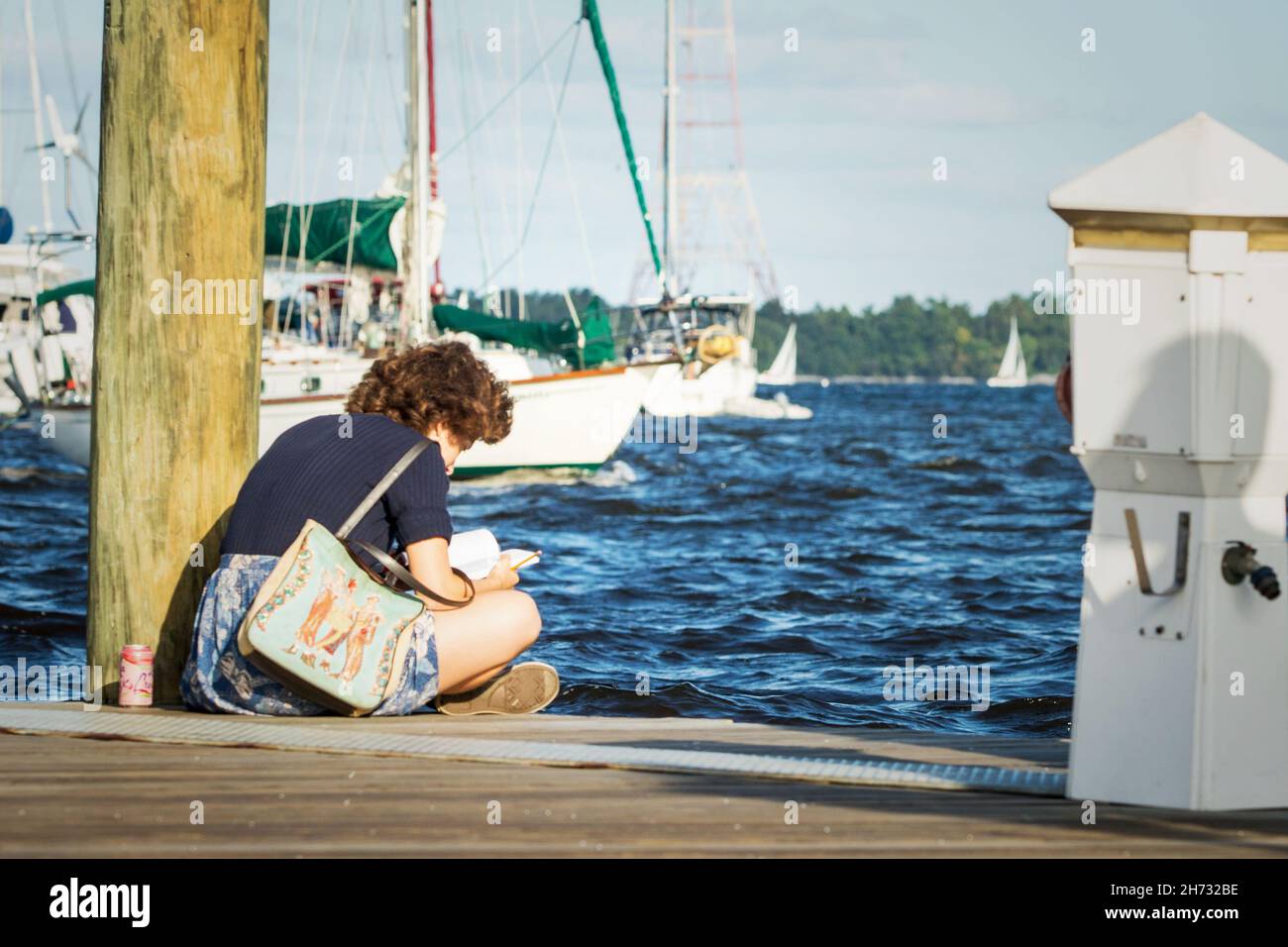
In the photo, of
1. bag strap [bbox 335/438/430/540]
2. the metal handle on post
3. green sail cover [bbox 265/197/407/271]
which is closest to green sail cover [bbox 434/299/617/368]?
green sail cover [bbox 265/197/407/271]

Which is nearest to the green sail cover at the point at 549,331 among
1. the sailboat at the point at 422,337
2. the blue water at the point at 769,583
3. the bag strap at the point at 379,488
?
the sailboat at the point at 422,337

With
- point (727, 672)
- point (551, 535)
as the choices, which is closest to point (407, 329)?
point (551, 535)

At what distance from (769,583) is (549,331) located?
14.5 meters

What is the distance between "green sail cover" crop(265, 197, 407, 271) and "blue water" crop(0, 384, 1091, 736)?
4274 mm

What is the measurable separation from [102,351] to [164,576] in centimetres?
72

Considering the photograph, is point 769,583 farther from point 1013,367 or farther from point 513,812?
point 1013,367

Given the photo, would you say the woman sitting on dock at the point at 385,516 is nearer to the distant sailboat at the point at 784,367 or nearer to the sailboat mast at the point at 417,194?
the sailboat mast at the point at 417,194

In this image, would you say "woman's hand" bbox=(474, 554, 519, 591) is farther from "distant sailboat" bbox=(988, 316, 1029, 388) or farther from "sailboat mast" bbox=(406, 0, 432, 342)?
"distant sailboat" bbox=(988, 316, 1029, 388)

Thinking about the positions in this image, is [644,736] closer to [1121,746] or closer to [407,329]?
[1121,746]

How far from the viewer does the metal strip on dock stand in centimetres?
414

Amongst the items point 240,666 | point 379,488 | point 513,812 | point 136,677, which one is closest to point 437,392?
point 379,488

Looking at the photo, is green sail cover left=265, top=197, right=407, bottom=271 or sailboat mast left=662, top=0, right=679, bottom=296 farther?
sailboat mast left=662, top=0, right=679, bottom=296

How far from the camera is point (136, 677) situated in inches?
215
